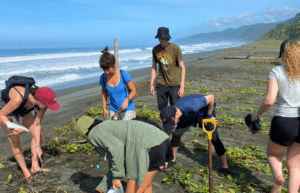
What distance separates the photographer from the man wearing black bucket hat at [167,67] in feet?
15.7

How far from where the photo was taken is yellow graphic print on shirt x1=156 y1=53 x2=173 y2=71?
484 centimetres

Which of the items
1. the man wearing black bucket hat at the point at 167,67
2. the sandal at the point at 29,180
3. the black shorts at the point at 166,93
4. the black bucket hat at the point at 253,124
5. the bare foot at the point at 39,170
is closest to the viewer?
the black bucket hat at the point at 253,124

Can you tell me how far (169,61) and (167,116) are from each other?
2.09m

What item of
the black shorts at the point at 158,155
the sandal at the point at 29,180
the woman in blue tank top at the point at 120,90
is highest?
the woman in blue tank top at the point at 120,90

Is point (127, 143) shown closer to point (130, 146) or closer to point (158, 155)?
point (130, 146)

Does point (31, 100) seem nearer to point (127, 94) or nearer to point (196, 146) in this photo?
point (127, 94)

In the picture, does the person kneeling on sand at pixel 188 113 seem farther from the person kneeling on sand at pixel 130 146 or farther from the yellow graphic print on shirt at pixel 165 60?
the yellow graphic print on shirt at pixel 165 60

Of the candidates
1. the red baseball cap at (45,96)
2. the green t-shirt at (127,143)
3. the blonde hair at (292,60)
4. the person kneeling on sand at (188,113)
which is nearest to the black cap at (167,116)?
the person kneeling on sand at (188,113)

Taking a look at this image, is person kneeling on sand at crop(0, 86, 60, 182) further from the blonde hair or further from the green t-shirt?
the blonde hair

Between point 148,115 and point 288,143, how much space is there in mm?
4696

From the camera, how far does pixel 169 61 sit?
4855 millimetres

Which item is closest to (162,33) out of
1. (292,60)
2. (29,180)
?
(292,60)

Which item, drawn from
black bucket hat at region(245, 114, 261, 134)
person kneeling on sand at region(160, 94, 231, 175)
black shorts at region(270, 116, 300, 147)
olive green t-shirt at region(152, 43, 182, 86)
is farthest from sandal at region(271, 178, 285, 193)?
olive green t-shirt at region(152, 43, 182, 86)

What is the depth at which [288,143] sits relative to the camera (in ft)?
8.21
